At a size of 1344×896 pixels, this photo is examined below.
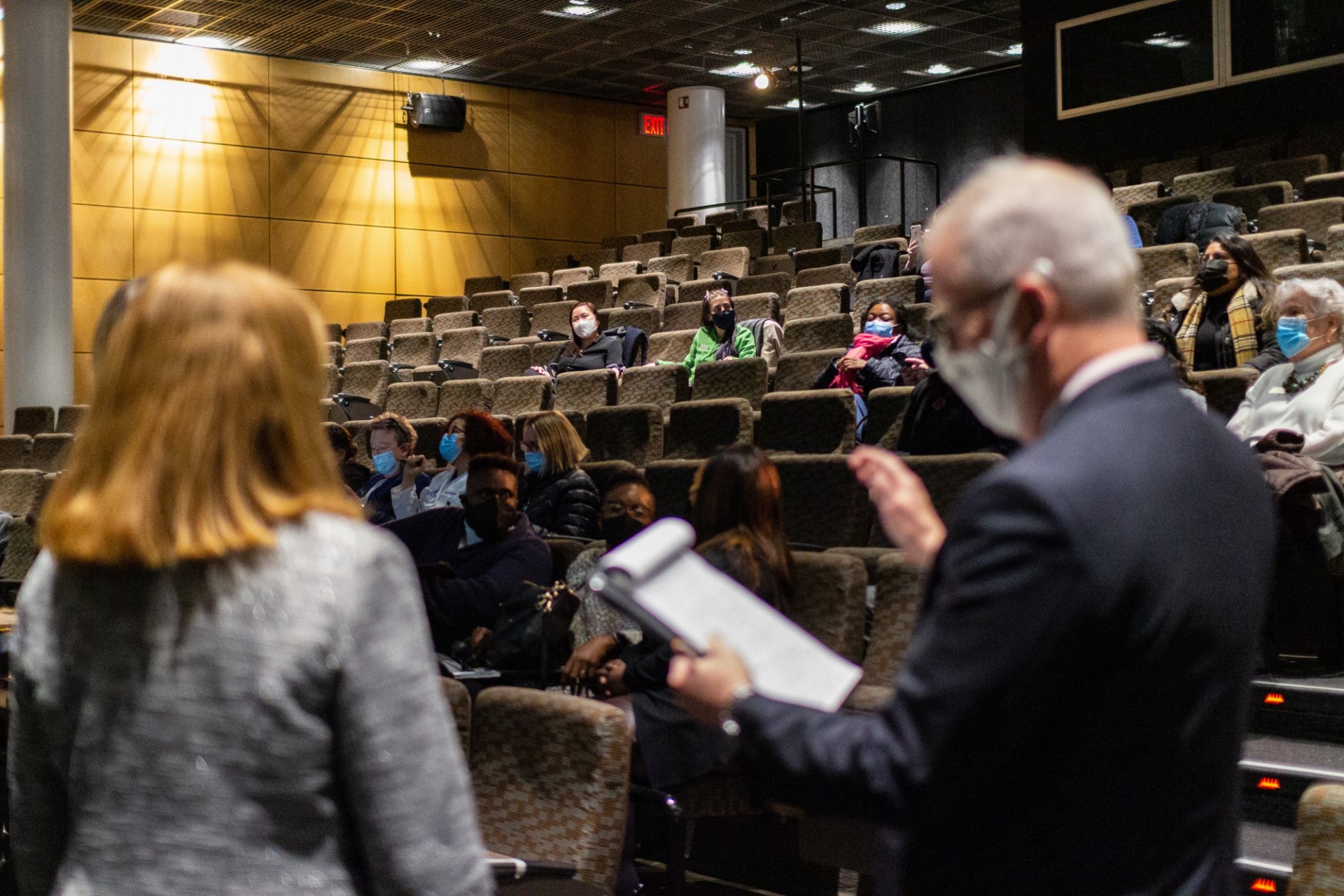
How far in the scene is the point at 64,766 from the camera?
92 cm

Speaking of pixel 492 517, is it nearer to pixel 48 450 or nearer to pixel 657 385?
pixel 657 385

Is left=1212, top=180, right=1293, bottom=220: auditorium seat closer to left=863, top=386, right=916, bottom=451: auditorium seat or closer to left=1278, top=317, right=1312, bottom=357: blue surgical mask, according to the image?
left=863, top=386, right=916, bottom=451: auditorium seat

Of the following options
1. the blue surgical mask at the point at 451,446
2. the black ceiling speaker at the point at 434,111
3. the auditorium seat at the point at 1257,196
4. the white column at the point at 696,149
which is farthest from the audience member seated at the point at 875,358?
the black ceiling speaker at the point at 434,111

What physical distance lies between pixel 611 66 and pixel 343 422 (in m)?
6.62

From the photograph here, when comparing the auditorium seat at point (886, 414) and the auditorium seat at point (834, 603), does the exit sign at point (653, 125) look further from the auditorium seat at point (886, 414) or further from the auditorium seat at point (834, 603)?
the auditorium seat at point (834, 603)

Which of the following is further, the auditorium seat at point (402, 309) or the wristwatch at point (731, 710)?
the auditorium seat at point (402, 309)

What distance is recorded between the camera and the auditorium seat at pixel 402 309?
11000 mm

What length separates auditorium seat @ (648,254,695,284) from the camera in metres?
9.16

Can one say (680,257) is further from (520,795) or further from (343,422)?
(520,795)

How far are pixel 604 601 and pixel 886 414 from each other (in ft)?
→ 6.31

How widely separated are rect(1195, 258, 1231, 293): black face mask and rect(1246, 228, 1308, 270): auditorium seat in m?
0.91

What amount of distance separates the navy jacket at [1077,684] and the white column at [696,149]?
39.9ft

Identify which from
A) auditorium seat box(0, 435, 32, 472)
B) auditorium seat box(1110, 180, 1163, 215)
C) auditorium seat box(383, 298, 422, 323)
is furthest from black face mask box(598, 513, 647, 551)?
auditorium seat box(383, 298, 422, 323)

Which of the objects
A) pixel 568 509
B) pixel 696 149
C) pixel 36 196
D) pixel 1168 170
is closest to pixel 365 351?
pixel 36 196
